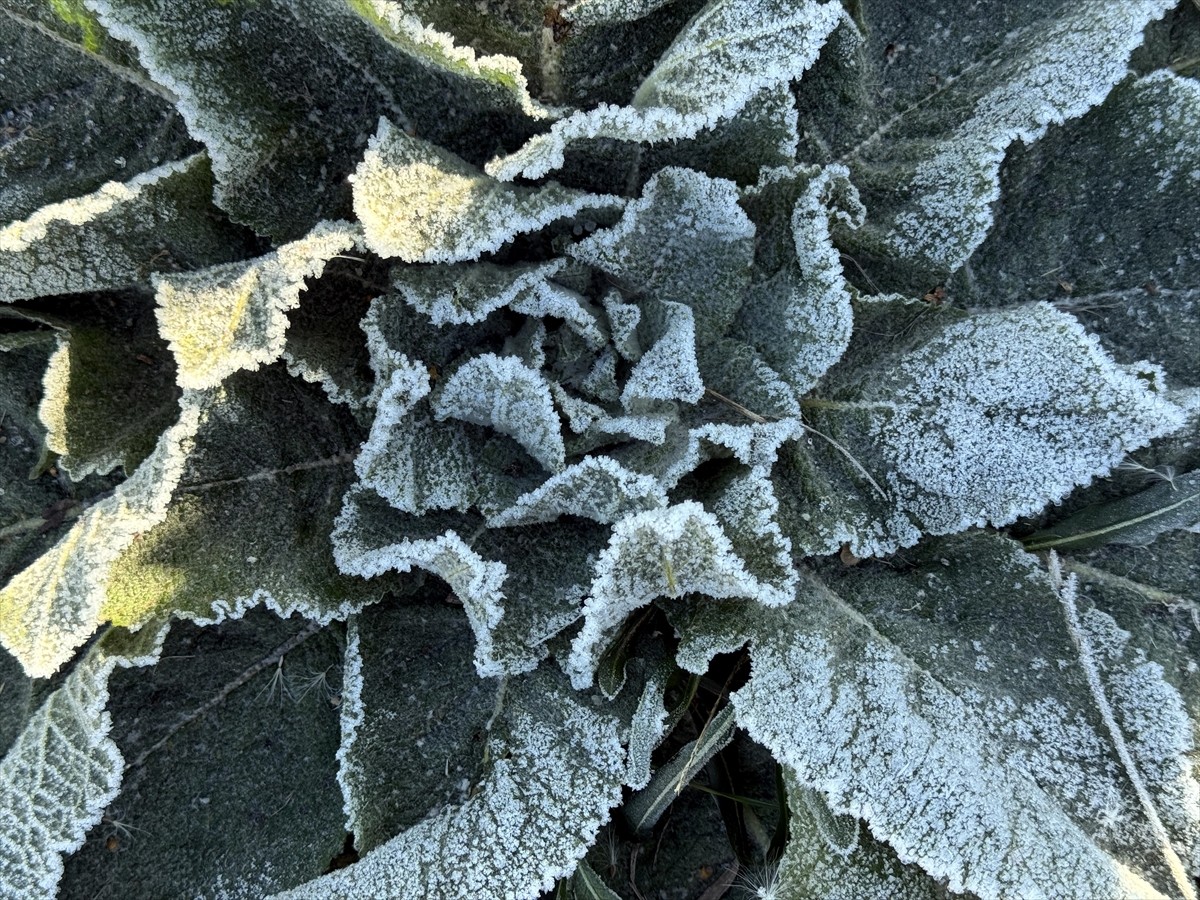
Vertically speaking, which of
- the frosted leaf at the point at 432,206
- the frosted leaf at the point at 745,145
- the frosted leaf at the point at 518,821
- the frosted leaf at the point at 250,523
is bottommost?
the frosted leaf at the point at 518,821

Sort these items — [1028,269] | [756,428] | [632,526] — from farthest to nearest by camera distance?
[1028,269]
[756,428]
[632,526]

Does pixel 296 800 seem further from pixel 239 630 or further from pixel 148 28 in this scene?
pixel 148 28

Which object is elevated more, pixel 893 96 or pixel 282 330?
pixel 893 96

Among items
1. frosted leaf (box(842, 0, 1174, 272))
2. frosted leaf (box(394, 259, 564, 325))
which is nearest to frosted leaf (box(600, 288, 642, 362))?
frosted leaf (box(394, 259, 564, 325))

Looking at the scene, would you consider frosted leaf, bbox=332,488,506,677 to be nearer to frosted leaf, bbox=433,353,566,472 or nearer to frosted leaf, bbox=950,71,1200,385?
frosted leaf, bbox=433,353,566,472

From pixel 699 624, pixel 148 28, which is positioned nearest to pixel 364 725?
pixel 699 624

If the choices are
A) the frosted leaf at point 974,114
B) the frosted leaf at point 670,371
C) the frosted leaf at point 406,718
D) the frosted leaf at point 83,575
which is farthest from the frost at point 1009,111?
the frosted leaf at point 83,575

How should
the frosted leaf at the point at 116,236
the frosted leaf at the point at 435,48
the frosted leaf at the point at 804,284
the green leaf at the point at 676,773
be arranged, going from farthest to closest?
the green leaf at the point at 676,773 < the frosted leaf at the point at 804,284 < the frosted leaf at the point at 116,236 < the frosted leaf at the point at 435,48

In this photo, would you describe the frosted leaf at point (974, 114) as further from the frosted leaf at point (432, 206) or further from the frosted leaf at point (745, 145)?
the frosted leaf at point (432, 206)
